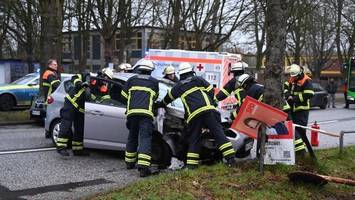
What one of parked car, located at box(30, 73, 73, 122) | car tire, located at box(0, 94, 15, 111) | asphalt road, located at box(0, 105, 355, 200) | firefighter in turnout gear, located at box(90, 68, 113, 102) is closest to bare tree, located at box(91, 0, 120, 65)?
car tire, located at box(0, 94, 15, 111)

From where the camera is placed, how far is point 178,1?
26.8 metres

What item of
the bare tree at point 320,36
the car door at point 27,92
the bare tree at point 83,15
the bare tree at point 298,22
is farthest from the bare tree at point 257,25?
the car door at point 27,92

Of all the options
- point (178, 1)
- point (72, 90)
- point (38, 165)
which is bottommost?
point (38, 165)

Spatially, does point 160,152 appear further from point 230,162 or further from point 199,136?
point 230,162

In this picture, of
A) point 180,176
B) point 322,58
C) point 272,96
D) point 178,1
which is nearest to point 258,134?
point 272,96

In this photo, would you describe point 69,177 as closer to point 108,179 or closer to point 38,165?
point 108,179

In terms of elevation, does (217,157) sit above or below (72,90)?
below

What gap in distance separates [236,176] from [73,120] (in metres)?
3.97

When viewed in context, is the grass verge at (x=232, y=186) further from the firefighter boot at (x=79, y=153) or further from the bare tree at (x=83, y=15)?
the bare tree at (x=83, y=15)

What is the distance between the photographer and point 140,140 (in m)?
8.13

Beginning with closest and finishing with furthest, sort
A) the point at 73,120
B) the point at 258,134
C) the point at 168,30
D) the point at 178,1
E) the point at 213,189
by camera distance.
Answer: the point at 213,189, the point at 258,134, the point at 73,120, the point at 178,1, the point at 168,30

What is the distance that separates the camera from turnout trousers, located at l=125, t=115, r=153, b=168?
804 cm

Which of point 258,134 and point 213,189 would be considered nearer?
point 213,189

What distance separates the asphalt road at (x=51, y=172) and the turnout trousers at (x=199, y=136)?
949 millimetres
